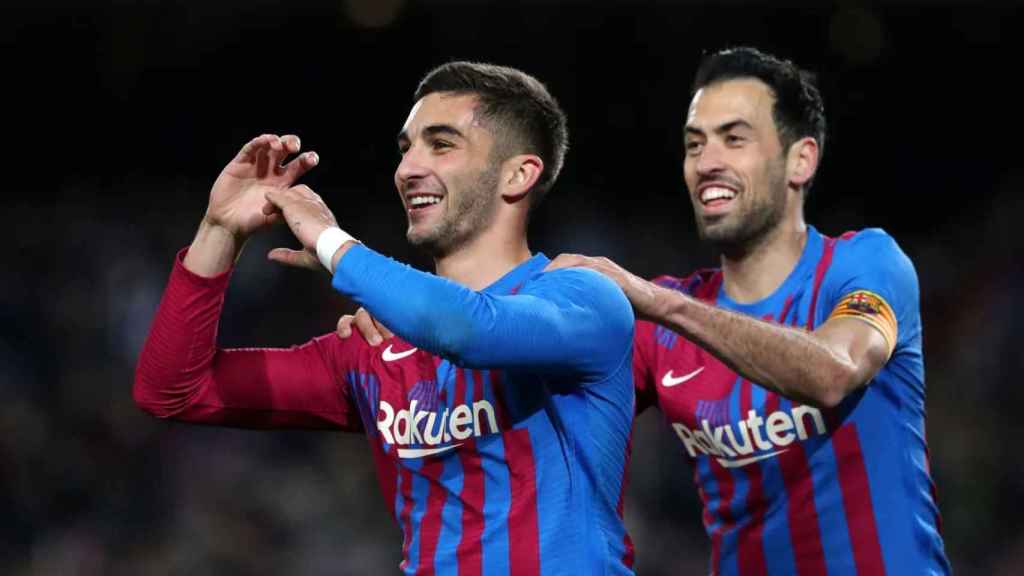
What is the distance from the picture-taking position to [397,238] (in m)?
9.57

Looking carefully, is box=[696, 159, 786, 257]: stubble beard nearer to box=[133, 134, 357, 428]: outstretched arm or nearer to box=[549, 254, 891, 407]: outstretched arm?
box=[549, 254, 891, 407]: outstretched arm

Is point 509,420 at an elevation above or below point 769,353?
below

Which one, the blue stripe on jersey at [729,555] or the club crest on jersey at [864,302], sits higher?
the club crest on jersey at [864,302]

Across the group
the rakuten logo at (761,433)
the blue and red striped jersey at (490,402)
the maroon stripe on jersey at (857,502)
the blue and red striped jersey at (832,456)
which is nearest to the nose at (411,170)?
the blue and red striped jersey at (490,402)

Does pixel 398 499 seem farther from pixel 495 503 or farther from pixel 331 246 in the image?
pixel 331 246

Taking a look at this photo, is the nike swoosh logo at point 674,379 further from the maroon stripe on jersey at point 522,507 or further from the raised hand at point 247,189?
the raised hand at point 247,189

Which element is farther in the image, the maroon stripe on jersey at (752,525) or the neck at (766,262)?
the neck at (766,262)

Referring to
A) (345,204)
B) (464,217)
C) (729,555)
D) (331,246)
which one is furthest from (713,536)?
(345,204)

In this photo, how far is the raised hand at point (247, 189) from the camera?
3480 mm

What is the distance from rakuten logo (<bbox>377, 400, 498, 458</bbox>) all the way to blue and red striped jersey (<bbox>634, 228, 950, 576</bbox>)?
830 mm

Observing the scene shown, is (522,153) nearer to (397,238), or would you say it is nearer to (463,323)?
(463,323)

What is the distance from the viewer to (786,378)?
328 cm

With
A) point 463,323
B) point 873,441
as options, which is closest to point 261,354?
point 463,323

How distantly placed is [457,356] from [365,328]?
2.55ft
